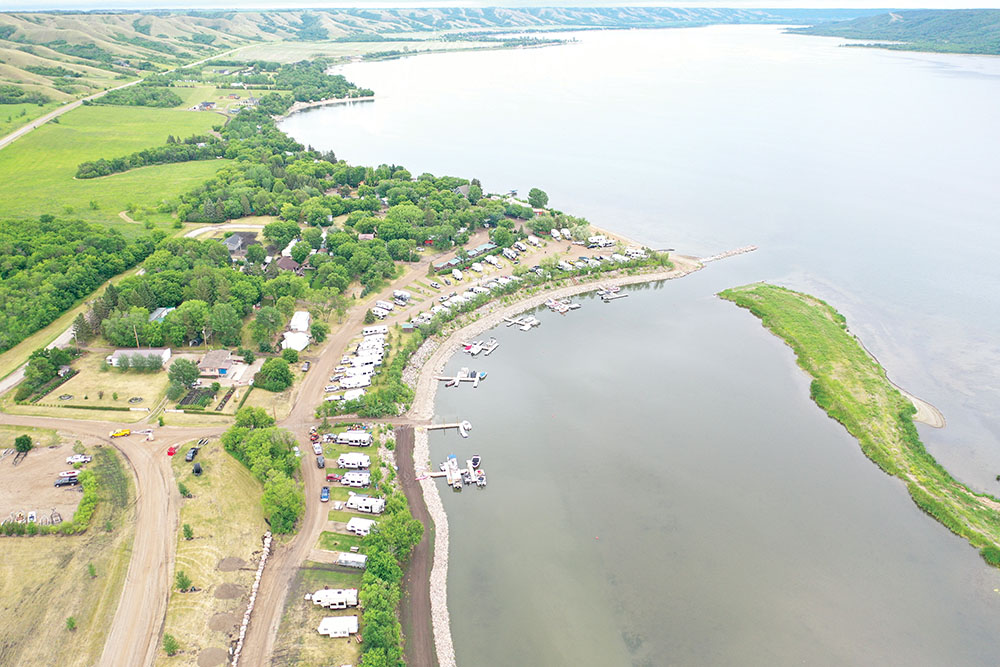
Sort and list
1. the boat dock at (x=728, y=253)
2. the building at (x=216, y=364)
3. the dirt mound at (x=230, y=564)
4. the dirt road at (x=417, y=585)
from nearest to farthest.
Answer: the dirt road at (x=417, y=585), the dirt mound at (x=230, y=564), the building at (x=216, y=364), the boat dock at (x=728, y=253)

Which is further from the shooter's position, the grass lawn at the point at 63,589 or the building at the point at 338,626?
the building at the point at 338,626

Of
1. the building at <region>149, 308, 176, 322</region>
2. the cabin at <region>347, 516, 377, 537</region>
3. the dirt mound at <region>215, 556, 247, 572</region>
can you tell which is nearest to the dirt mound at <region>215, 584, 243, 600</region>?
the dirt mound at <region>215, 556, 247, 572</region>

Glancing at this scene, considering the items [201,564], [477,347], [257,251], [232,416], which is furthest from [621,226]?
[201,564]

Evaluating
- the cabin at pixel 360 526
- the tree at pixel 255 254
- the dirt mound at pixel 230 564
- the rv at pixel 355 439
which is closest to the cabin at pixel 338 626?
the cabin at pixel 360 526

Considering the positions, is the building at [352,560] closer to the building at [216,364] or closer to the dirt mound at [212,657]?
the dirt mound at [212,657]

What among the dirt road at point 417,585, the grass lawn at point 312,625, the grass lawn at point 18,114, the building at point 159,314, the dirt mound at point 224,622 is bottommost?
the dirt road at point 417,585

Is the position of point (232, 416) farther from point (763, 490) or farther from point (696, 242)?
point (696, 242)

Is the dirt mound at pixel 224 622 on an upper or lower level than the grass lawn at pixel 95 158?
lower

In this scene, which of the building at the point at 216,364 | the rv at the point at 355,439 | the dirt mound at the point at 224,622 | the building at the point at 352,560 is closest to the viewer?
the dirt mound at the point at 224,622
